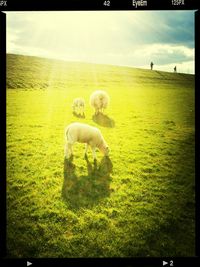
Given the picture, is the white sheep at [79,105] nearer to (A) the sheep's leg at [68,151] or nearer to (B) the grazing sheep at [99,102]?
(B) the grazing sheep at [99,102]

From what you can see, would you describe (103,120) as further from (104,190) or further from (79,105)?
(104,190)

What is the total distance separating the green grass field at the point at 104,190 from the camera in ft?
14.9

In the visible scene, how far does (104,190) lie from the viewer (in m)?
6.40

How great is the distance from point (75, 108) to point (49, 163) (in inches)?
292

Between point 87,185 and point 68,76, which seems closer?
point 87,185

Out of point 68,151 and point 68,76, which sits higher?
point 68,76

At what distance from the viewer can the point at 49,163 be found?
7852mm

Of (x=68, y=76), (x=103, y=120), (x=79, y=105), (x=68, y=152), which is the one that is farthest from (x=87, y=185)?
(x=68, y=76)

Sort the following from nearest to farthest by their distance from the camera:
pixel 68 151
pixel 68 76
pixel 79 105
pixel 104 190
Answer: pixel 104 190, pixel 68 151, pixel 79 105, pixel 68 76

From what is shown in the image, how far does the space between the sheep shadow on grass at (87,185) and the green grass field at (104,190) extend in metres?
0.02

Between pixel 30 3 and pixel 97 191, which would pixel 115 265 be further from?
pixel 30 3

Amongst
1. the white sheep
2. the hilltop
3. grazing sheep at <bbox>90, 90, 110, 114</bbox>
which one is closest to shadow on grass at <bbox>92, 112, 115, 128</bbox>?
grazing sheep at <bbox>90, 90, 110, 114</bbox>

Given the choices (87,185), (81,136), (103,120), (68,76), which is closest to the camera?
(87,185)

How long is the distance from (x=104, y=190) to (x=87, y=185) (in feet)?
1.73
